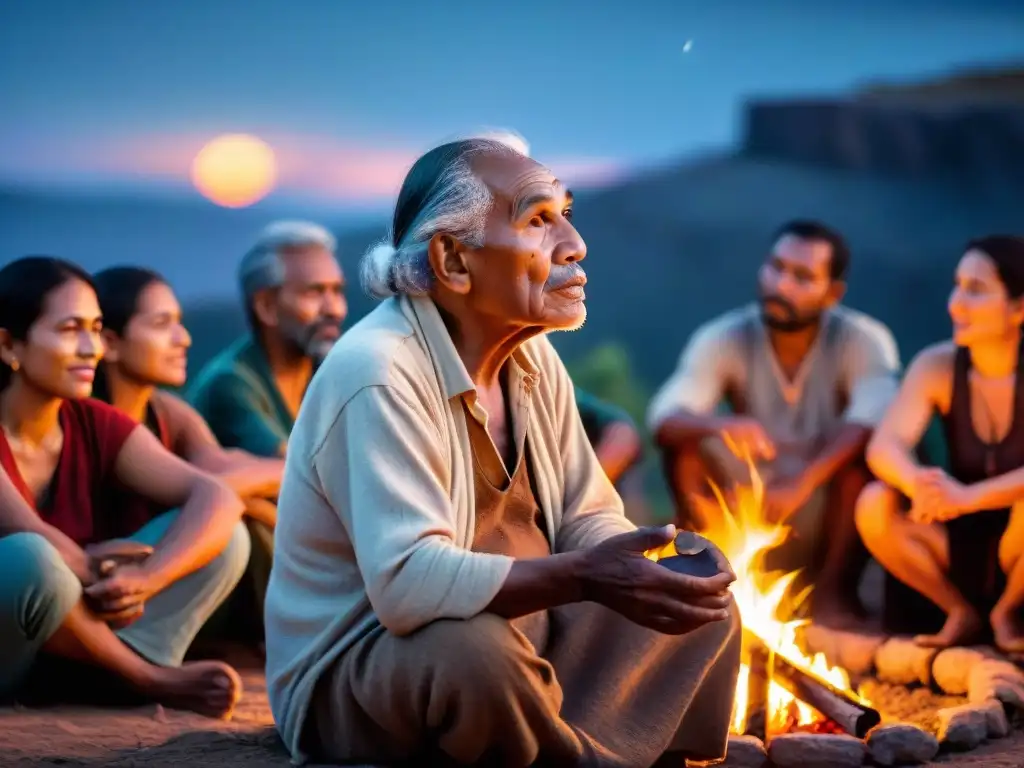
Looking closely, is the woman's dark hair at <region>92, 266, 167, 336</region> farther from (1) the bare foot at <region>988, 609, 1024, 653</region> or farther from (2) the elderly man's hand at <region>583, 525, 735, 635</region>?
(1) the bare foot at <region>988, 609, 1024, 653</region>

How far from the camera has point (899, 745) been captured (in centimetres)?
473

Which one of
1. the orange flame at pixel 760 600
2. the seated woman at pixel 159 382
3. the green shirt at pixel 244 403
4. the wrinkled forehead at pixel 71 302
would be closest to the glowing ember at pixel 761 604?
the orange flame at pixel 760 600

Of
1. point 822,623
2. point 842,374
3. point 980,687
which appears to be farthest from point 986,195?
point 980,687

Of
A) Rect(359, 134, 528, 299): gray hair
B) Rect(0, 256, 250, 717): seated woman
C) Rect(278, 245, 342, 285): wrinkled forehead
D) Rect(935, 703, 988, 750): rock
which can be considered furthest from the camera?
Rect(278, 245, 342, 285): wrinkled forehead

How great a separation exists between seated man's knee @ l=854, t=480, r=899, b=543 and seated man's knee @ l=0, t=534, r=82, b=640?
9.96 ft

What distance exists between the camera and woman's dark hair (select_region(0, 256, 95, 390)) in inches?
209

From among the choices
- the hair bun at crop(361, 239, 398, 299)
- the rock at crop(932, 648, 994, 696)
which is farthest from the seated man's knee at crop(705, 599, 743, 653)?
the rock at crop(932, 648, 994, 696)

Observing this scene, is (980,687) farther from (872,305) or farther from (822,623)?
(872,305)

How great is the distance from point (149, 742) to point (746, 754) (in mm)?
1740

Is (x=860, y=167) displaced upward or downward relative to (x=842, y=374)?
upward

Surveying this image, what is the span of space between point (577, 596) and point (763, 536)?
238 cm

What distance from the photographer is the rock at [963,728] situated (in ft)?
16.3

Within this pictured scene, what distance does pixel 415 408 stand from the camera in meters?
4.16

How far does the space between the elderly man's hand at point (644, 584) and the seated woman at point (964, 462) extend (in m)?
2.33
